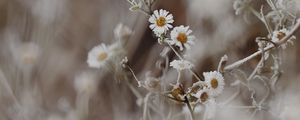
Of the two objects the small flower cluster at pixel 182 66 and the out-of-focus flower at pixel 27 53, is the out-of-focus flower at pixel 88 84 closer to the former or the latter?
the out-of-focus flower at pixel 27 53

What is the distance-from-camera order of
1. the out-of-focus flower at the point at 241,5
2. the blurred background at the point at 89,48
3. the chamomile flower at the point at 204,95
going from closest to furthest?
the chamomile flower at the point at 204,95, the out-of-focus flower at the point at 241,5, the blurred background at the point at 89,48

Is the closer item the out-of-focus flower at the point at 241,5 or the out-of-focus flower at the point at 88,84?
the out-of-focus flower at the point at 241,5

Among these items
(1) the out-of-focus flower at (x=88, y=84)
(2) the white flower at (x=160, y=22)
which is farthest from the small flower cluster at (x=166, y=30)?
(1) the out-of-focus flower at (x=88, y=84)

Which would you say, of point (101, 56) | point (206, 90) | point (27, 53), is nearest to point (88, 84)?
point (27, 53)

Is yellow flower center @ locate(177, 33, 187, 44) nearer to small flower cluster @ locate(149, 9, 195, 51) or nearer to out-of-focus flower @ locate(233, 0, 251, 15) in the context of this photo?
small flower cluster @ locate(149, 9, 195, 51)

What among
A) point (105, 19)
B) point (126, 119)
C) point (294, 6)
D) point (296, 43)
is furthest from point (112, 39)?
point (294, 6)

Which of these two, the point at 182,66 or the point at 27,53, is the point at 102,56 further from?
the point at 27,53

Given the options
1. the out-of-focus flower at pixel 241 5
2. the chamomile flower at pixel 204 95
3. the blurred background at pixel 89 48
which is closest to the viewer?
the chamomile flower at pixel 204 95

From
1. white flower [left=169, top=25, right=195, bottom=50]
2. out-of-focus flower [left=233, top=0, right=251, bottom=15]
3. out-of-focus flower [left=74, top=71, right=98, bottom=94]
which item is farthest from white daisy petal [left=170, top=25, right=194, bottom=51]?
out-of-focus flower [left=74, top=71, right=98, bottom=94]

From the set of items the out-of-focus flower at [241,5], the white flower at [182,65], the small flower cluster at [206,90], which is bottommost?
the small flower cluster at [206,90]

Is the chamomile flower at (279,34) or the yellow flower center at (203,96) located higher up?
the chamomile flower at (279,34)
